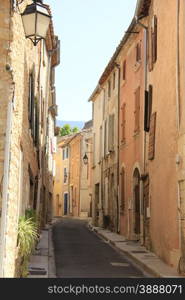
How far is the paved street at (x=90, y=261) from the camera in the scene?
40.4 feet

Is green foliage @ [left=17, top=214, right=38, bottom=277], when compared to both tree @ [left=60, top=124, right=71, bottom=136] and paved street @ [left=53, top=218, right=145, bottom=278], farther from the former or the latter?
tree @ [left=60, top=124, right=71, bottom=136]

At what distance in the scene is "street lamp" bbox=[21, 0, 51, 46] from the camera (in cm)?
909

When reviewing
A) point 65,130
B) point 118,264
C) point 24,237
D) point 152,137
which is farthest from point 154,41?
point 65,130

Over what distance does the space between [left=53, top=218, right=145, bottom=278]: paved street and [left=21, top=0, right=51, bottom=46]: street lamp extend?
17.9ft

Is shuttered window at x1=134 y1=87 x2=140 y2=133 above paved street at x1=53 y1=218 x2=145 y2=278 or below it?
above

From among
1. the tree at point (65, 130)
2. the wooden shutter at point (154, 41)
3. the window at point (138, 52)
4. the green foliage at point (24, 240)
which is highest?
the tree at point (65, 130)

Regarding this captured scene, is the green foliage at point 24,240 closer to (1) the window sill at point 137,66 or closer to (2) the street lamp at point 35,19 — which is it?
(2) the street lamp at point 35,19

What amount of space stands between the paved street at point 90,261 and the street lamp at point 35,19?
5470mm

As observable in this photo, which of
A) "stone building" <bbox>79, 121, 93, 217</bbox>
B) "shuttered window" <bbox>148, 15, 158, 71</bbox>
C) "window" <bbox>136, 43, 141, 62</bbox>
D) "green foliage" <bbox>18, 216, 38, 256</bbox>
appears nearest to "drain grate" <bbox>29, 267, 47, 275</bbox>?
"green foliage" <bbox>18, 216, 38, 256</bbox>

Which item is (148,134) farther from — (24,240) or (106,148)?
(106,148)

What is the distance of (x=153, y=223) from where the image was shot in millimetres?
A: 15820

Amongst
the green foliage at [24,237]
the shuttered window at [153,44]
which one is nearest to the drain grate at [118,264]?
the green foliage at [24,237]

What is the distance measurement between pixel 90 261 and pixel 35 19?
24.7 ft

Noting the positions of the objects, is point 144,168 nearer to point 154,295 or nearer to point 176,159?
point 176,159
